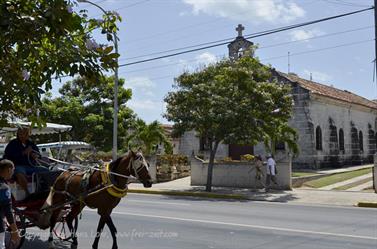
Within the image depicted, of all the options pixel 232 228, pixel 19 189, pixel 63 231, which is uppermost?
pixel 19 189

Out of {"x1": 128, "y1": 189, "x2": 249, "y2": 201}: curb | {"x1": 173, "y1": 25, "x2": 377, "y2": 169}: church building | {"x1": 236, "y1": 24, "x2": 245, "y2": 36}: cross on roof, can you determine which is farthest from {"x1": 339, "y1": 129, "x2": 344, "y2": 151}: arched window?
{"x1": 128, "y1": 189, "x2": 249, "y2": 201}: curb

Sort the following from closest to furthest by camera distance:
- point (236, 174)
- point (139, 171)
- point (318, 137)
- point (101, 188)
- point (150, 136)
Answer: point (101, 188)
point (139, 171)
point (236, 174)
point (150, 136)
point (318, 137)

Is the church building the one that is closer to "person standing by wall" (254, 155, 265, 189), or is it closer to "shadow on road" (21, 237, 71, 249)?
"person standing by wall" (254, 155, 265, 189)

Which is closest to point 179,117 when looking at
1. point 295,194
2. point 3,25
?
point 295,194

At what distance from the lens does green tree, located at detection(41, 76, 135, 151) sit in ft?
120

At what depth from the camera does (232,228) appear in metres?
11.6

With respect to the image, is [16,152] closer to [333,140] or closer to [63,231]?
[63,231]

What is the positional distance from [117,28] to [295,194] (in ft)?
59.0

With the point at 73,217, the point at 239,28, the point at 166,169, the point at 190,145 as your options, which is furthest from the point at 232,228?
the point at 190,145

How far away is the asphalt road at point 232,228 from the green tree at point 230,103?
5718 millimetres

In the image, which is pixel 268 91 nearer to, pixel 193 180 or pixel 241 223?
pixel 193 180

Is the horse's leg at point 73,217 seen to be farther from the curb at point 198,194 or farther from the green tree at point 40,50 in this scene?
the curb at point 198,194

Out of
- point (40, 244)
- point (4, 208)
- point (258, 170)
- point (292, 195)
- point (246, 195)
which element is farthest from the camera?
point (258, 170)

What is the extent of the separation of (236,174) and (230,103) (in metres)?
5.29
